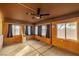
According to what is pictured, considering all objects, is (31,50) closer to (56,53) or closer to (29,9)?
(56,53)

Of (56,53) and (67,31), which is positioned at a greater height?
(67,31)

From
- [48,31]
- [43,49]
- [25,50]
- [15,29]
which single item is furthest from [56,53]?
[15,29]

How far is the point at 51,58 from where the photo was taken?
5.99 feet

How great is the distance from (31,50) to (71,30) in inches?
39.3

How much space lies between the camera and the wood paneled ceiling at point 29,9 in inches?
72.7

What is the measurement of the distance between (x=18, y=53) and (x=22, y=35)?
0.41 metres

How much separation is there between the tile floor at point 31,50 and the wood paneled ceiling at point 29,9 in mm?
603

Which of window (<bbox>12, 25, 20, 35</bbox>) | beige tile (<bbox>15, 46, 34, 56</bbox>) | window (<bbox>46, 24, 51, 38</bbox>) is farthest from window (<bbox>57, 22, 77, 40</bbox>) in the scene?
window (<bbox>12, 25, 20, 35</bbox>)

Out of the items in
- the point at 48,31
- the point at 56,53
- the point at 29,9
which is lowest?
the point at 56,53

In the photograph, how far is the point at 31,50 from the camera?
1874mm

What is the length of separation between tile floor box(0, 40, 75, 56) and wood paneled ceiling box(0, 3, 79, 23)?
0.60 m

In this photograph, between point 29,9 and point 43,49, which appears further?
point 29,9

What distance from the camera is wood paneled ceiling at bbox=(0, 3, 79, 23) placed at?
1848 millimetres

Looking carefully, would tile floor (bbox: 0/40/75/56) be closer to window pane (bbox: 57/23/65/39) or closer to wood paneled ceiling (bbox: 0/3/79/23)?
window pane (bbox: 57/23/65/39)
